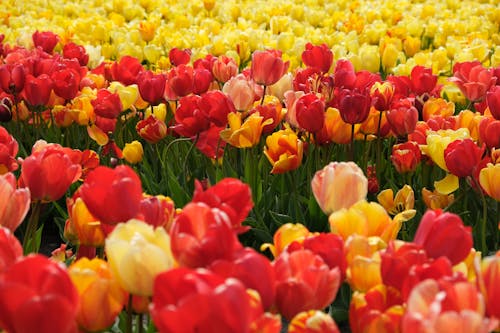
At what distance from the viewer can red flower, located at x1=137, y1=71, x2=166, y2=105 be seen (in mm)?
A: 3178

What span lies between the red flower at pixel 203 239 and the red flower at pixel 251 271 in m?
0.03

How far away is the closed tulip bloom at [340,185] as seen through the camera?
181 cm

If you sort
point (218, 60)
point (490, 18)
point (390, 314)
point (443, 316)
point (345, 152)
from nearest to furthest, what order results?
point (443, 316)
point (390, 314)
point (345, 152)
point (218, 60)
point (490, 18)

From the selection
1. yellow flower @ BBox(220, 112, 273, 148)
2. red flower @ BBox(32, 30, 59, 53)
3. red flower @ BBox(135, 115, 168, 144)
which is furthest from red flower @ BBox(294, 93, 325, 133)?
red flower @ BBox(32, 30, 59, 53)

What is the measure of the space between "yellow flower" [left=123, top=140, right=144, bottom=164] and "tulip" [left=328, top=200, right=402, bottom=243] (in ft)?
5.70

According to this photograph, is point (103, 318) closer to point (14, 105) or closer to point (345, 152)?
point (345, 152)

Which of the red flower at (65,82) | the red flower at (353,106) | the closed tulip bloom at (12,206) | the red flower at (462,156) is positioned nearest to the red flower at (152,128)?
the red flower at (65,82)

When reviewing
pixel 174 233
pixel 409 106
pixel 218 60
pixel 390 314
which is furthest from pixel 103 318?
pixel 218 60

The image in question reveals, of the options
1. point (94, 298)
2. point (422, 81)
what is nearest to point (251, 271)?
point (94, 298)

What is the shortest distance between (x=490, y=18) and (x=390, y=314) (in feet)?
21.1

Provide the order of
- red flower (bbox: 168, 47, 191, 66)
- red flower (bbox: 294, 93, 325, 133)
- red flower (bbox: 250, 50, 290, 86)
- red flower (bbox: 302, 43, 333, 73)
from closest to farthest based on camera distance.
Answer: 1. red flower (bbox: 294, 93, 325, 133)
2. red flower (bbox: 250, 50, 290, 86)
3. red flower (bbox: 302, 43, 333, 73)
4. red flower (bbox: 168, 47, 191, 66)

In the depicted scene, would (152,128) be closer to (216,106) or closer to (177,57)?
(216,106)

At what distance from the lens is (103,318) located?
1.30m

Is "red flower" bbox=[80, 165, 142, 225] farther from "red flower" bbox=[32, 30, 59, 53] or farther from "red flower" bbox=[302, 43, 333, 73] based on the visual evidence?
"red flower" bbox=[32, 30, 59, 53]
